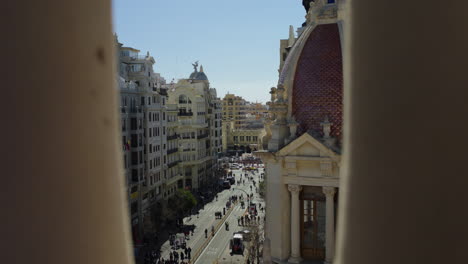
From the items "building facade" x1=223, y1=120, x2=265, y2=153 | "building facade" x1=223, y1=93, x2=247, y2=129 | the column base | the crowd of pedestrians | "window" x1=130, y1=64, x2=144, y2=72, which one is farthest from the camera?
"building facade" x1=223, y1=93, x2=247, y2=129

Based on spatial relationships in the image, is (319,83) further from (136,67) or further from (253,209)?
(253,209)

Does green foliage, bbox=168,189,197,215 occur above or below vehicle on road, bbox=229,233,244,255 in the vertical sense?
above

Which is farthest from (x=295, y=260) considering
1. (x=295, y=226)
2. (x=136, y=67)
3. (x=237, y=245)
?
(x=136, y=67)

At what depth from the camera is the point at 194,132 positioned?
7700 centimetres

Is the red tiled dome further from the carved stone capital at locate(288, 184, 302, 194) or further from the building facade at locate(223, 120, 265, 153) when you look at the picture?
the building facade at locate(223, 120, 265, 153)

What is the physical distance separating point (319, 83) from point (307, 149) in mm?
2590

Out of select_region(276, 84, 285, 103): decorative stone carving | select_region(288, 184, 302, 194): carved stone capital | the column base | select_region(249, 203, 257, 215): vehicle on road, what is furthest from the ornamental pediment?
select_region(249, 203, 257, 215): vehicle on road

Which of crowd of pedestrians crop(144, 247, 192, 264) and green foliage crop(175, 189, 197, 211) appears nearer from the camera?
crowd of pedestrians crop(144, 247, 192, 264)

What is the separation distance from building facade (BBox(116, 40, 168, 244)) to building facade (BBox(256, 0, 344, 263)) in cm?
3187

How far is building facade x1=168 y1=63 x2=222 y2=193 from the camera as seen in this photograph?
74.0m
